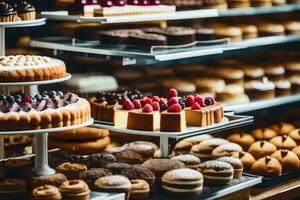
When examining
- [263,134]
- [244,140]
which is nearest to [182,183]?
[244,140]

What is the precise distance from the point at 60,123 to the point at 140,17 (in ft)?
4.74

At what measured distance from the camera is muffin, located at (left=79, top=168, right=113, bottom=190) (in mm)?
4051

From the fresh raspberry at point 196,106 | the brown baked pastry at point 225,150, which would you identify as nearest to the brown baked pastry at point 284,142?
the brown baked pastry at point 225,150

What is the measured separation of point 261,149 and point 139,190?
1600 millimetres

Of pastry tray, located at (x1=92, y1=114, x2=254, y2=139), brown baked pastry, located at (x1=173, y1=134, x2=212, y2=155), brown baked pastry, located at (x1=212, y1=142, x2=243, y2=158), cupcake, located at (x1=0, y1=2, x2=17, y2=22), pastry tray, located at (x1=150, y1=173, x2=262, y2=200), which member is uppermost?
cupcake, located at (x1=0, y1=2, x2=17, y2=22)

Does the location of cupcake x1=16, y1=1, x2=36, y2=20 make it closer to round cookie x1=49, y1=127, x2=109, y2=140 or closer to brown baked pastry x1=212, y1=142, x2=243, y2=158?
round cookie x1=49, y1=127, x2=109, y2=140

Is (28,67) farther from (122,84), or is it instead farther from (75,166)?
(122,84)

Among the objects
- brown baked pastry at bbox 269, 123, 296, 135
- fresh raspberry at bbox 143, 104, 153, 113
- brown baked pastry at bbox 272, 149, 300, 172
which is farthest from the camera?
brown baked pastry at bbox 269, 123, 296, 135

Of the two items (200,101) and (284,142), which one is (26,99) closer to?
(200,101)

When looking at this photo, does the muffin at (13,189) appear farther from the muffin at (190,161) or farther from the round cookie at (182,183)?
the muffin at (190,161)

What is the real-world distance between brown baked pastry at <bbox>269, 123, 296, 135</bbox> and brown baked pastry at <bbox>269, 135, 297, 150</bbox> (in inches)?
17.5

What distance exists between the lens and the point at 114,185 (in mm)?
3943

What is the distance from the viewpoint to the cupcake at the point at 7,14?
4352mm

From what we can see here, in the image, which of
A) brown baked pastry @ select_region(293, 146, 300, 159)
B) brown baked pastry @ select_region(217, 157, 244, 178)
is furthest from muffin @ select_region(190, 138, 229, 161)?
brown baked pastry @ select_region(293, 146, 300, 159)
